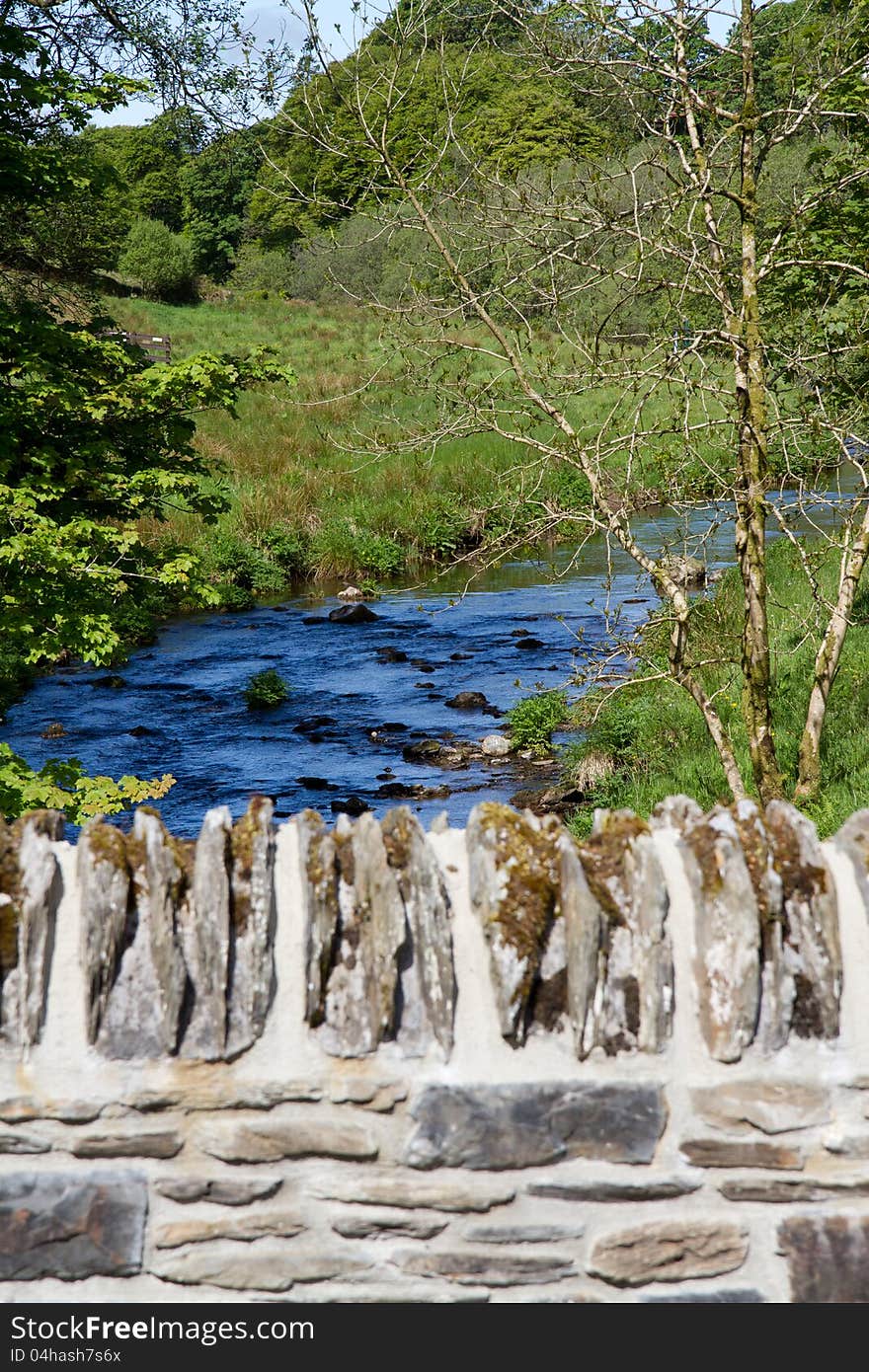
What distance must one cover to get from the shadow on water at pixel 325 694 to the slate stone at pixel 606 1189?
243 inches

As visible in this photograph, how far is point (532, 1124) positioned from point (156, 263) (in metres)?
47.6

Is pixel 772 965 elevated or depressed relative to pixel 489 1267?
elevated

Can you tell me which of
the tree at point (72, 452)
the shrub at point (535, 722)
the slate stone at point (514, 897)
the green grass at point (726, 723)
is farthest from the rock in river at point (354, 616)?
the slate stone at point (514, 897)

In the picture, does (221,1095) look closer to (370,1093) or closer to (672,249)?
(370,1093)

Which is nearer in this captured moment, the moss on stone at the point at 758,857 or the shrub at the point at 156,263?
the moss on stone at the point at 758,857

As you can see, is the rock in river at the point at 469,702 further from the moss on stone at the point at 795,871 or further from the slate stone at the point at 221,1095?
the slate stone at the point at 221,1095

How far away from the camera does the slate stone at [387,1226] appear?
2309 mm

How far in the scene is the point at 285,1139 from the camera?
2.29 metres

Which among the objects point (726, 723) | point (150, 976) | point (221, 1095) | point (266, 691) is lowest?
point (221, 1095)

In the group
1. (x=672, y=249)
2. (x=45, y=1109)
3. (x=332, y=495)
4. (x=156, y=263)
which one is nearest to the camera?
(x=45, y=1109)

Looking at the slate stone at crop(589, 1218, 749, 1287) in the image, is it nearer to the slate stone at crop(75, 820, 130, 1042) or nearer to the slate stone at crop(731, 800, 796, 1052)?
the slate stone at crop(731, 800, 796, 1052)

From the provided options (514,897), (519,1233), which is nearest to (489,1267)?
(519,1233)

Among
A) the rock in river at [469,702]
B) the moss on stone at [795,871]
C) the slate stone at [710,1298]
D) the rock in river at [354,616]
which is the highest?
the rock in river at [354,616]
